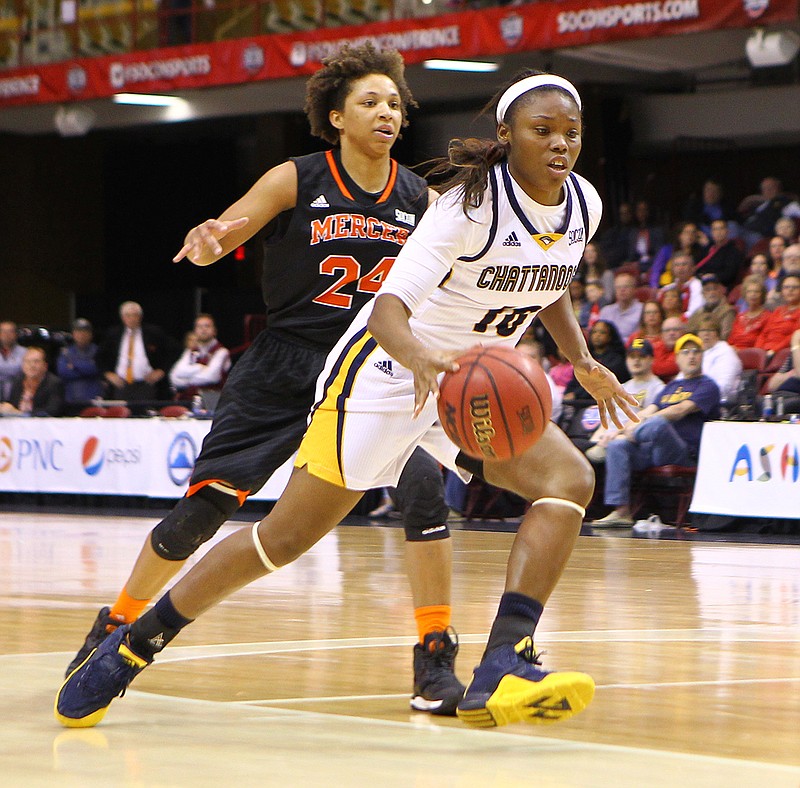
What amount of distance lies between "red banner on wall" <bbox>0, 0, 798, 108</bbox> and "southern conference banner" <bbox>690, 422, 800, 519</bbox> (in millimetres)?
5036

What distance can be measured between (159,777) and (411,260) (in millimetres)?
1450

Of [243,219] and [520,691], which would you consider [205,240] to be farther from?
[520,691]

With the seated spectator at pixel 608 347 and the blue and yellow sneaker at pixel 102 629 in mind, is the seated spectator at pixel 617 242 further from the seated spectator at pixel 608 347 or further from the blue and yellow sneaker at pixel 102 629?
the blue and yellow sneaker at pixel 102 629

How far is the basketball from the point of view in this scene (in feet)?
11.9

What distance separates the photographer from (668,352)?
1266 centimetres

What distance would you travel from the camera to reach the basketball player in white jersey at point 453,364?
12.7ft

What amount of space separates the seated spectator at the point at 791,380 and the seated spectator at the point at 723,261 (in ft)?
10.3

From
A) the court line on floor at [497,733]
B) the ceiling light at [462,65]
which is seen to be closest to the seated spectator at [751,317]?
the ceiling light at [462,65]

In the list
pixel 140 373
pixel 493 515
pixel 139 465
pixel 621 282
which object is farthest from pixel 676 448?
pixel 140 373

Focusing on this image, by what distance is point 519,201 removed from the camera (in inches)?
155

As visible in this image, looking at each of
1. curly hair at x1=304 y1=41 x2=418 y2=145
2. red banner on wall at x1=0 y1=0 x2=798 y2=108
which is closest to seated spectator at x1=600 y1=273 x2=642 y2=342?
red banner on wall at x1=0 y1=0 x2=798 y2=108

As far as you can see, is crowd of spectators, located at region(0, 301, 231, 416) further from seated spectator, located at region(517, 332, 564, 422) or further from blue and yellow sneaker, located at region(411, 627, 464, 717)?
blue and yellow sneaker, located at region(411, 627, 464, 717)

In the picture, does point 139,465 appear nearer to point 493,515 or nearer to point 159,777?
point 493,515

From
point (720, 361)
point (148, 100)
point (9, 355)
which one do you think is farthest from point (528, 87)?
point (148, 100)
